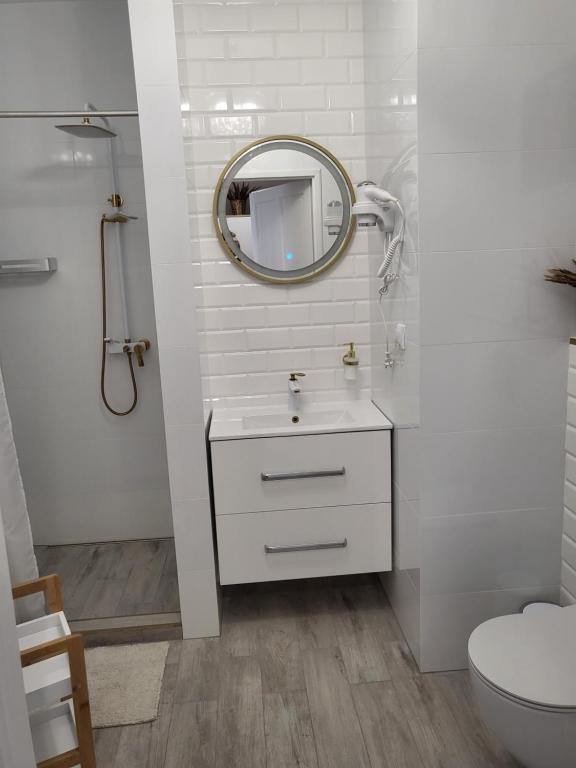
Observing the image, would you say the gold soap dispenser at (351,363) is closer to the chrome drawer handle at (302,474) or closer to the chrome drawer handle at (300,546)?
the chrome drawer handle at (302,474)

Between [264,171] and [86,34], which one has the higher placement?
[86,34]

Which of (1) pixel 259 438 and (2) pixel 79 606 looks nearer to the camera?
(1) pixel 259 438

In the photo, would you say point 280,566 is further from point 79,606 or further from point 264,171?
point 264,171

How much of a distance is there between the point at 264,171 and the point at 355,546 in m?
1.61

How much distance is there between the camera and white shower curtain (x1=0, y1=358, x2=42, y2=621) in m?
1.86

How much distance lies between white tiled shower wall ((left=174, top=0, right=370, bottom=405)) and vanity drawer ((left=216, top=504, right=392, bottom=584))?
595 millimetres

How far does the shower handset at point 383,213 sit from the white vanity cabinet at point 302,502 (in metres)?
0.70

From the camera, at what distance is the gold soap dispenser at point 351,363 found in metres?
2.63

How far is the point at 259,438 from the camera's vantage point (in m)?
2.27

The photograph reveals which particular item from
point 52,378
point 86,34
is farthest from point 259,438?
point 86,34

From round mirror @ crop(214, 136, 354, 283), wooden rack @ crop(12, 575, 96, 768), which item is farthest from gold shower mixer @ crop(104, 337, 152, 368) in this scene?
wooden rack @ crop(12, 575, 96, 768)

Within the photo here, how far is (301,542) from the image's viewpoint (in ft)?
7.73

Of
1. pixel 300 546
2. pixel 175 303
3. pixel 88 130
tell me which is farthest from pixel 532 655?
pixel 88 130

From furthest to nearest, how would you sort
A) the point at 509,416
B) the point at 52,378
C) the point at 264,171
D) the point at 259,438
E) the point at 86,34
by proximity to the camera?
the point at 52,378 < the point at 86,34 < the point at 264,171 < the point at 259,438 < the point at 509,416
